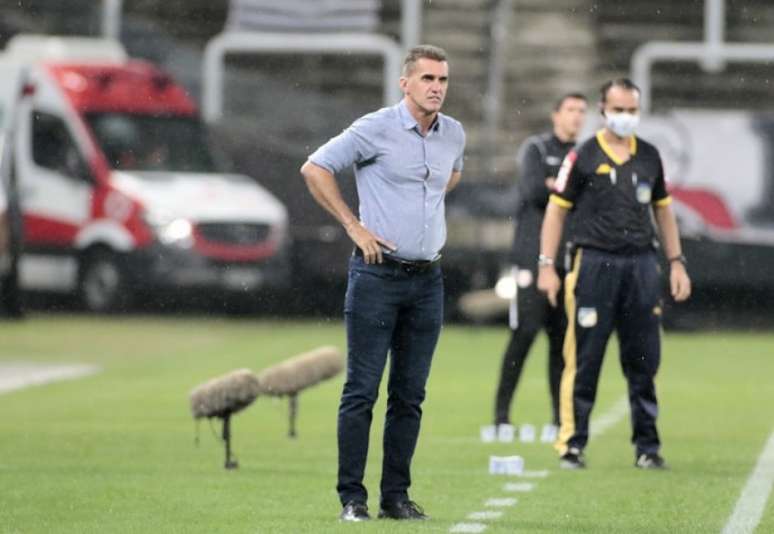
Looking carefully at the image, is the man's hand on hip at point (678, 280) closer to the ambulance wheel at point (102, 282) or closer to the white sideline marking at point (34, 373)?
the white sideline marking at point (34, 373)

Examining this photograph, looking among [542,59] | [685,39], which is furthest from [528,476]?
[685,39]

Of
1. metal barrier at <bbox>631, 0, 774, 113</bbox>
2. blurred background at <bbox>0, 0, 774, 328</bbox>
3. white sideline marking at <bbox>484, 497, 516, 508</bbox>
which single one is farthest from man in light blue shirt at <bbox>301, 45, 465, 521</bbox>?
metal barrier at <bbox>631, 0, 774, 113</bbox>

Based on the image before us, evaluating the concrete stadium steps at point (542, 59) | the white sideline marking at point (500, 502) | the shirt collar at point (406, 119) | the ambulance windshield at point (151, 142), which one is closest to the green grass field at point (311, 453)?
the white sideline marking at point (500, 502)

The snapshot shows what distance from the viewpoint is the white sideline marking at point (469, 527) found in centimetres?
1005

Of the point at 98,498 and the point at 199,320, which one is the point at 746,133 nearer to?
the point at 199,320

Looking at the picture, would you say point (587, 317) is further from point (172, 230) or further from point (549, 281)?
point (172, 230)

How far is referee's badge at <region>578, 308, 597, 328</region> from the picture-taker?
1281 centimetres

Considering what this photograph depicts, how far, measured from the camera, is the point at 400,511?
1035 centimetres

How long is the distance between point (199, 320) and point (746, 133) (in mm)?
6796

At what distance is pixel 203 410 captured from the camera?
12508 mm

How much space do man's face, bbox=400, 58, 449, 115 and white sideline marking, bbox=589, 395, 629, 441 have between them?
5.03 meters

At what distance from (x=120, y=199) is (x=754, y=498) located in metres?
17.1

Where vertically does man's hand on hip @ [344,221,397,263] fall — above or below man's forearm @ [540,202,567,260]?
above

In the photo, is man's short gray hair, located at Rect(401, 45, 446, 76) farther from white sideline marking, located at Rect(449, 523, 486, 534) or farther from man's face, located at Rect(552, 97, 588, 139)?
man's face, located at Rect(552, 97, 588, 139)
